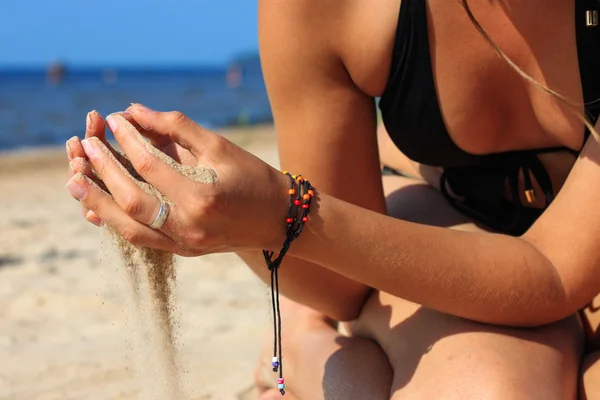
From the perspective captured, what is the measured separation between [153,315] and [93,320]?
1544 mm

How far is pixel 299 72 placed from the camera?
1.49 metres

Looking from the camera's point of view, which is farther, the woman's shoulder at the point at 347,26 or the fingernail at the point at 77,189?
the woman's shoulder at the point at 347,26

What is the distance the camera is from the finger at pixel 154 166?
100cm

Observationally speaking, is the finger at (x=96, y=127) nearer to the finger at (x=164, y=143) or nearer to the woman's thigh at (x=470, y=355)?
the finger at (x=164, y=143)

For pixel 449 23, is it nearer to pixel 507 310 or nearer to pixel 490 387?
pixel 507 310

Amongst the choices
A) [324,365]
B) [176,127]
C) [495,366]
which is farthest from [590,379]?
[176,127]

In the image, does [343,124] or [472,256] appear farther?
[343,124]

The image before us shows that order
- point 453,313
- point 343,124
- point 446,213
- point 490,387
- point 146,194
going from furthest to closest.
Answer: point 446,213 < point 343,124 < point 453,313 < point 490,387 < point 146,194

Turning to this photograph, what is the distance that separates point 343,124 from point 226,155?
542 mm

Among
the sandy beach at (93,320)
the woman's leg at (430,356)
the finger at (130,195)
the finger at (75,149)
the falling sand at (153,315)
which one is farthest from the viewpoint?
the sandy beach at (93,320)

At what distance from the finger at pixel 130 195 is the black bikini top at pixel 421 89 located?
2.15ft

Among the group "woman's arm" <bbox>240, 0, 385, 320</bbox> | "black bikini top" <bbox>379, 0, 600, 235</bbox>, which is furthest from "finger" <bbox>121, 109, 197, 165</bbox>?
"black bikini top" <bbox>379, 0, 600, 235</bbox>

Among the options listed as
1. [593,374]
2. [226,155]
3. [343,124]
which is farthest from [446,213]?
[226,155]

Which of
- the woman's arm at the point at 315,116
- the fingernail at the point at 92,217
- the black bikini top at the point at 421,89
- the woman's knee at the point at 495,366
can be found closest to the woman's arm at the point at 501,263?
the woman's knee at the point at 495,366
